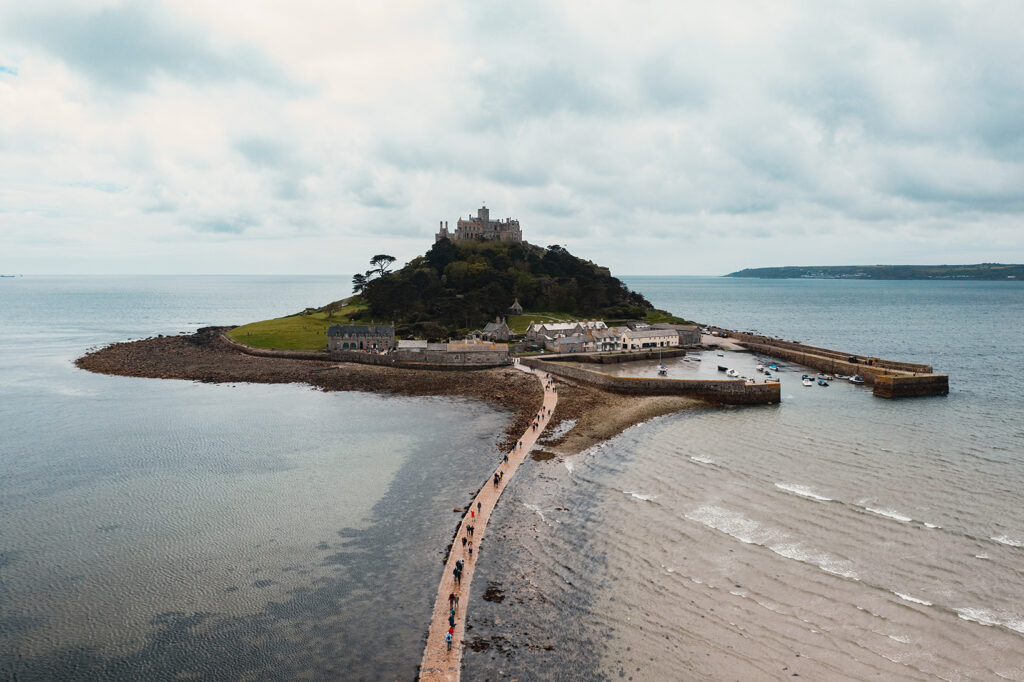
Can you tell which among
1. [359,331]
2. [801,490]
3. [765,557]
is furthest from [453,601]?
[359,331]

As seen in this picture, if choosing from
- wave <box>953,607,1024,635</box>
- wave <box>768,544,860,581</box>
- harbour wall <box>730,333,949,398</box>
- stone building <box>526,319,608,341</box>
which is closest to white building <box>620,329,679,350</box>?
stone building <box>526,319,608,341</box>

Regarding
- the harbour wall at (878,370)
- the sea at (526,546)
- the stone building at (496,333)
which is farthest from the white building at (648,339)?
the sea at (526,546)

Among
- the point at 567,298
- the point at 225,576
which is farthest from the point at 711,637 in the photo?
the point at 567,298

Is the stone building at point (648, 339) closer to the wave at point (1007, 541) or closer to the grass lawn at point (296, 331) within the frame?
the grass lawn at point (296, 331)

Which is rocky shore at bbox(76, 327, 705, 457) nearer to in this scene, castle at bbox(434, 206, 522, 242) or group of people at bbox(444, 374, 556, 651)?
group of people at bbox(444, 374, 556, 651)

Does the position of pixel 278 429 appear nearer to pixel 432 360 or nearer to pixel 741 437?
pixel 432 360

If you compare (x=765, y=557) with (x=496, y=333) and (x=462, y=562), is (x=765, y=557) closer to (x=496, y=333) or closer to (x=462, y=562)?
(x=462, y=562)
